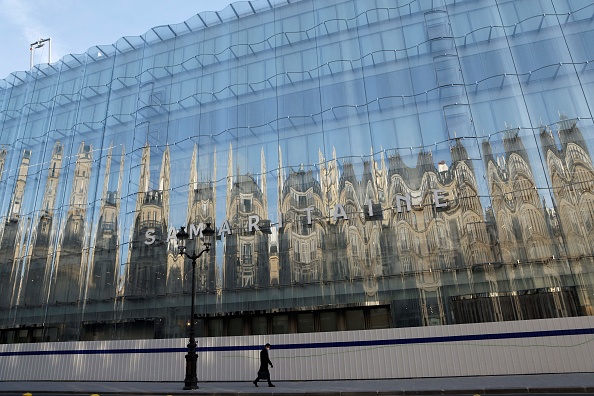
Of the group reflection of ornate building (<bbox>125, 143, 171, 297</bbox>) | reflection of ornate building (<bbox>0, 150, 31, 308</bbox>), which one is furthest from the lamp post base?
reflection of ornate building (<bbox>0, 150, 31, 308</bbox>)

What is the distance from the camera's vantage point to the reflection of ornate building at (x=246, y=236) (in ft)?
66.4

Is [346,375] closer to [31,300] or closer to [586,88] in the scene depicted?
[586,88]

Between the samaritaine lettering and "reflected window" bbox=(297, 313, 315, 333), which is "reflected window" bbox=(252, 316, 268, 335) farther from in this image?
the samaritaine lettering

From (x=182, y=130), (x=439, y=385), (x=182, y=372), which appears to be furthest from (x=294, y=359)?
(x=182, y=130)

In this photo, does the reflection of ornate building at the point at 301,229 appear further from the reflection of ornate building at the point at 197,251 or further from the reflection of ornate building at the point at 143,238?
the reflection of ornate building at the point at 143,238

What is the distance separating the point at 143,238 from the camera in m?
22.7

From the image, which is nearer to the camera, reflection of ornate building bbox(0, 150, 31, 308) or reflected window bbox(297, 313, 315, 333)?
reflected window bbox(297, 313, 315, 333)

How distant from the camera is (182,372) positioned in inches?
649

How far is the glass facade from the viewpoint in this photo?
17.7 meters

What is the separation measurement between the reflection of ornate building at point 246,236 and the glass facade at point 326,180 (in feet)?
0.30

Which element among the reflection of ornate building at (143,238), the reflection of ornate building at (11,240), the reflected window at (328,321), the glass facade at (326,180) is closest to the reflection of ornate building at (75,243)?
the glass facade at (326,180)

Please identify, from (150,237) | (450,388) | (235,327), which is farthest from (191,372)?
(150,237)

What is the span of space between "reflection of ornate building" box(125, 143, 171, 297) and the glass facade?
0.11m

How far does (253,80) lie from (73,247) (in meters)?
13.9
